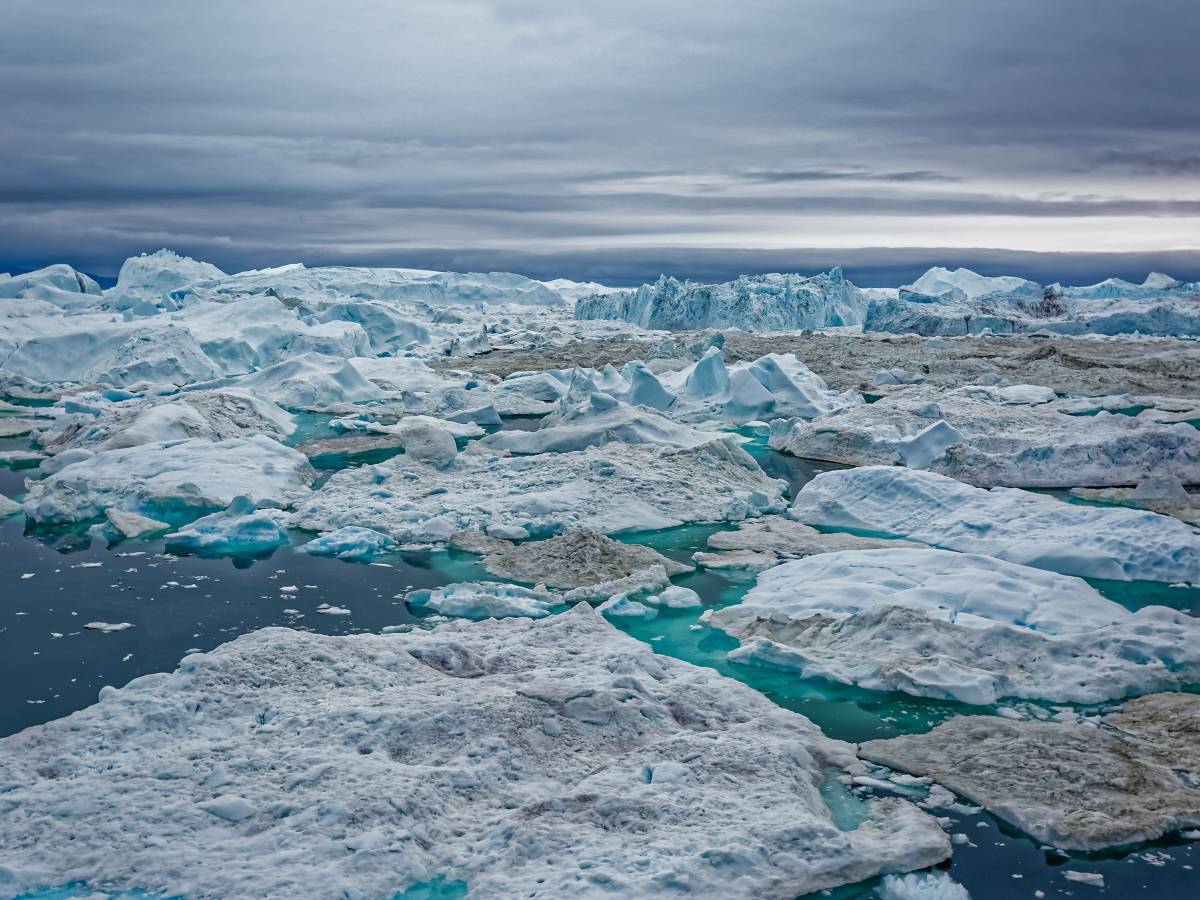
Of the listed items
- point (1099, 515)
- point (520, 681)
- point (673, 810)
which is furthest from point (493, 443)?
point (673, 810)

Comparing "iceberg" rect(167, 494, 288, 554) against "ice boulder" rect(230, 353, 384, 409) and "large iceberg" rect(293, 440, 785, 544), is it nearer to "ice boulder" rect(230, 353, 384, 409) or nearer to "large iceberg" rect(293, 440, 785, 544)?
"large iceberg" rect(293, 440, 785, 544)

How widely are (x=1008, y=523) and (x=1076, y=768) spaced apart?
5.16m

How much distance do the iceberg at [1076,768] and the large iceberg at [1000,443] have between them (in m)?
7.33

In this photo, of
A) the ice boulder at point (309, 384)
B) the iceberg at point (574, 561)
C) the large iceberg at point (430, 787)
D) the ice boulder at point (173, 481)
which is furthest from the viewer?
the ice boulder at point (309, 384)

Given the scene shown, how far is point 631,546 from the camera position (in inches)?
359

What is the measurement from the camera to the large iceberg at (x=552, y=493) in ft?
33.4

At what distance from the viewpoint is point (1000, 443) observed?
45.4 ft

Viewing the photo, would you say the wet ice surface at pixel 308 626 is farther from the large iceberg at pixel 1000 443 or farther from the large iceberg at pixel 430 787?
the large iceberg at pixel 1000 443

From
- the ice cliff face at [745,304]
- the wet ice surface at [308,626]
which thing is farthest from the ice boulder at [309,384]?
the ice cliff face at [745,304]

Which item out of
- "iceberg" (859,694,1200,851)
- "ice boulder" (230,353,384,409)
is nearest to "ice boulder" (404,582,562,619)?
"iceberg" (859,694,1200,851)

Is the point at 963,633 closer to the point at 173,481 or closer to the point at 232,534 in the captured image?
the point at 232,534

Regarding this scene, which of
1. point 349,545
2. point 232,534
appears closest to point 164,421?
point 232,534

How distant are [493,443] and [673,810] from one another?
10734 millimetres

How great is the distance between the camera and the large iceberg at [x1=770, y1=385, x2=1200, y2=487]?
1253cm
